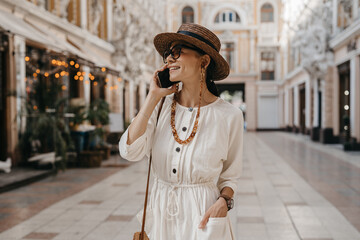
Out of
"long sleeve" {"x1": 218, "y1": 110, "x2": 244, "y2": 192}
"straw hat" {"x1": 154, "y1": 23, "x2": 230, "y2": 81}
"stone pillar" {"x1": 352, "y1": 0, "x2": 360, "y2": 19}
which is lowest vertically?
"long sleeve" {"x1": 218, "y1": 110, "x2": 244, "y2": 192}

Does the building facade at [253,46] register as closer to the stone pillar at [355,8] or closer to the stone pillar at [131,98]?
the stone pillar at [131,98]


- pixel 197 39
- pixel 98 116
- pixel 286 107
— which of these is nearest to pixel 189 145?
pixel 197 39

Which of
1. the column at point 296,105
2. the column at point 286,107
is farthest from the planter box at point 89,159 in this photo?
the column at point 286,107

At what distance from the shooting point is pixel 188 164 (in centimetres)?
184

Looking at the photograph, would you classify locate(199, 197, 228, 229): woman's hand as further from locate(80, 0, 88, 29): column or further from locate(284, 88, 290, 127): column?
locate(284, 88, 290, 127): column

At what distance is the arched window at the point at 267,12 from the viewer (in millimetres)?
34219

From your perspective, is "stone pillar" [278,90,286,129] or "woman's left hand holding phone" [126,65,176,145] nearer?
"woman's left hand holding phone" [126,65,176,145]

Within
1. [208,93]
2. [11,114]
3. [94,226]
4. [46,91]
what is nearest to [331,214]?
[94,226]

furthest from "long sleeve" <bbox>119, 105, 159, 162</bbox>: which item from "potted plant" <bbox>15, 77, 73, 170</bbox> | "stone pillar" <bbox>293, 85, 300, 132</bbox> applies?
"stone pillar" <bbox>293, 85, 300, 132</bbox>

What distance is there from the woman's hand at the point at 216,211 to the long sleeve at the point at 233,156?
0.45 ft

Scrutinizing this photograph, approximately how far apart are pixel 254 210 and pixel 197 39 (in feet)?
13.8

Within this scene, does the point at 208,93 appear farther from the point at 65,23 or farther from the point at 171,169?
the point at 65,23

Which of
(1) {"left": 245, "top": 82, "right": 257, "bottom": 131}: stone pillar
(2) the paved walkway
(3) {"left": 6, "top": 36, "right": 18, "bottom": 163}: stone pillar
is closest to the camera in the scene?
(2) the paved walkway

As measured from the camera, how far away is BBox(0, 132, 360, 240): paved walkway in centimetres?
453
